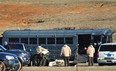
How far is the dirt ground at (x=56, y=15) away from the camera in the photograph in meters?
60.7

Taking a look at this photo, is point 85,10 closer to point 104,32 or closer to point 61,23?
point 61,23

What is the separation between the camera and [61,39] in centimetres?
3728

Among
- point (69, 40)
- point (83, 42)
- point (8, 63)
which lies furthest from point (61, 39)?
point (8, 63)

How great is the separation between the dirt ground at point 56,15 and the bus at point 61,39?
1844cm

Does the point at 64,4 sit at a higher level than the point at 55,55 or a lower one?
higher

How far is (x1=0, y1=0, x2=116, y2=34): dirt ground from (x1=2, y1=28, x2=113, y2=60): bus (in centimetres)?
1844

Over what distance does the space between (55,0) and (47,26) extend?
2918 cm

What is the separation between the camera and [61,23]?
6238cm

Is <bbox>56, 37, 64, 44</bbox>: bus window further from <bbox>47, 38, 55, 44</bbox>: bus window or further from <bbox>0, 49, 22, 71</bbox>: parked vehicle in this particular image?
<bbox>0, 49, 22, 71</bbox>: parked vehicle

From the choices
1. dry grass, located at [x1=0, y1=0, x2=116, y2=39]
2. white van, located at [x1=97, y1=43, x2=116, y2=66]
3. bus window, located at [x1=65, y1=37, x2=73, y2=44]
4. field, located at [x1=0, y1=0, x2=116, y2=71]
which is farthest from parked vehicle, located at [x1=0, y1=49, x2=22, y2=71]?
dry grass, located at [x1=0, y1=0, x2=116, y2=39]

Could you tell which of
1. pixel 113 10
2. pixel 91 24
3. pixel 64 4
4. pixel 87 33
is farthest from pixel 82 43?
pixel 64 4

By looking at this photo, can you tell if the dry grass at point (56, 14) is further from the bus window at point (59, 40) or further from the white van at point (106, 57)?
the white van at point (106, 57)

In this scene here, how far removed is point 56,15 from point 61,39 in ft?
112

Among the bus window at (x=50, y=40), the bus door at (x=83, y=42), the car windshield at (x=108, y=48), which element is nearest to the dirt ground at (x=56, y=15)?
the bus door at (x=83, y=42)
